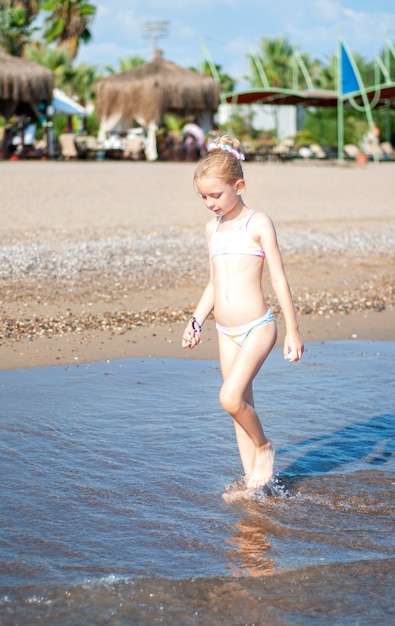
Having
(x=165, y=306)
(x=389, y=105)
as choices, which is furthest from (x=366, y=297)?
(x=389, y=105)

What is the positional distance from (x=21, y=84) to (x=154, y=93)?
5.63 meters

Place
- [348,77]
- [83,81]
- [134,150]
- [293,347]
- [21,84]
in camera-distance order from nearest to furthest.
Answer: [293,347] < [21,84] < [348,77] < [134,150] < [83,81]

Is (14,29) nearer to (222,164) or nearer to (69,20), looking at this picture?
(69,20)

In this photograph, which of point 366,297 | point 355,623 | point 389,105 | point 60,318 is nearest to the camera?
point 355,623

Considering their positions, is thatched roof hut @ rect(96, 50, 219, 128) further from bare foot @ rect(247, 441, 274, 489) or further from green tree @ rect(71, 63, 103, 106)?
bare foot @ rect(247, 441, 274, 489)

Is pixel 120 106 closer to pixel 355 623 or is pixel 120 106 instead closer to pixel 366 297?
pixel 366 297

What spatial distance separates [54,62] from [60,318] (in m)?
40.5

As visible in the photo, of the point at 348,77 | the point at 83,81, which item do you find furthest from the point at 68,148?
the point at 83,81

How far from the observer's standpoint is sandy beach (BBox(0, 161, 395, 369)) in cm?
618

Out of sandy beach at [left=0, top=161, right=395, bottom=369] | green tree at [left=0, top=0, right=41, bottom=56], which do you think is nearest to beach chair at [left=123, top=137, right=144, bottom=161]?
sandy beach at [left=0, top=161, right=395, bottom=369]

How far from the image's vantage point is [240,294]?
11.3 ft

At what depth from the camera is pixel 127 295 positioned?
7.46 metres

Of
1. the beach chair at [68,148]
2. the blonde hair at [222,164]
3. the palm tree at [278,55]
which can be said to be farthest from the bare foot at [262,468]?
the palm tree at [278,55]

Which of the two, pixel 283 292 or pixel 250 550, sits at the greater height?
pixel 283 292
